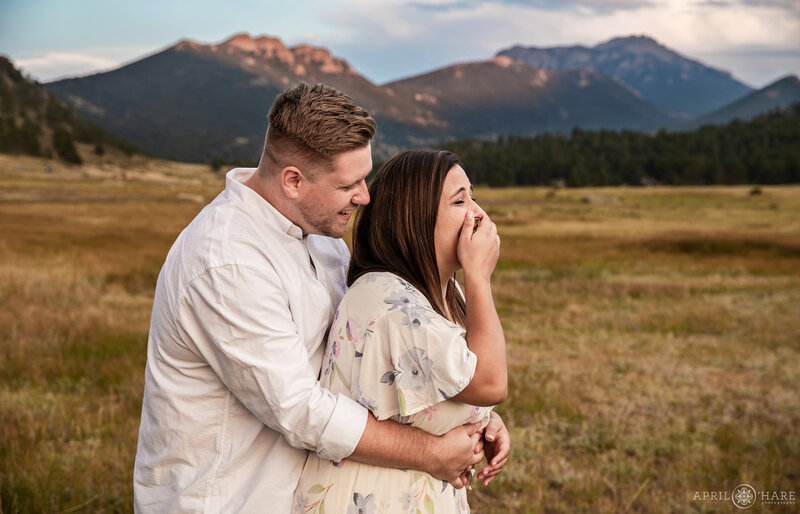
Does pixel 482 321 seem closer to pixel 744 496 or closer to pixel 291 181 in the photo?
pixel 291 181

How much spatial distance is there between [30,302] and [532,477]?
32.4ft

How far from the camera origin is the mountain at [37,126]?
104 m

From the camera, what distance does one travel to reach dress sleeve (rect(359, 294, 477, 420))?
92.6 inches

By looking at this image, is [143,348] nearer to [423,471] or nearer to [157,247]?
[423,471]

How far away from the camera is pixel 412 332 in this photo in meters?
2.38

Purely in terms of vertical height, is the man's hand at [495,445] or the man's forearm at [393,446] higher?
the man's forearm at [393,446]

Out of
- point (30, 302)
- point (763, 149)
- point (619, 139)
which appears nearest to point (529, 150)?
point (619, 139)

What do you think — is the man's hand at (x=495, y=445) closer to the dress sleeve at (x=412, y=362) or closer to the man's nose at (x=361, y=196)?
the dress sleeve at (x=412, y=362)

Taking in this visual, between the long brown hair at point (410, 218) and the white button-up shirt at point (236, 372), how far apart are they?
1.05 ft

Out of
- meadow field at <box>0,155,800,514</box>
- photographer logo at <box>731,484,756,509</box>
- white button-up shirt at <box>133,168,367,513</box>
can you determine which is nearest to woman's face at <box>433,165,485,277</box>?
white button-up shirt at <box>133,168,367,513</box>

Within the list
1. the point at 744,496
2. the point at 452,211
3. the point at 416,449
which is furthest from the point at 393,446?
the point at 744,496

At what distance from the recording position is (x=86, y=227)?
26703 millimetres

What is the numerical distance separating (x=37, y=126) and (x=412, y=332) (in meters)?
131

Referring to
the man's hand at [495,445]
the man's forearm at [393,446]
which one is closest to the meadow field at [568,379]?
the man's hand at [495,445]
